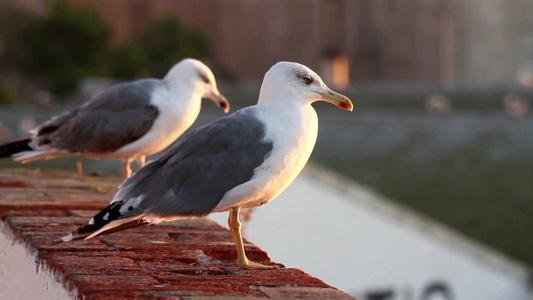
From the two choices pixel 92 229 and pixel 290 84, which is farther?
pixel 290 84

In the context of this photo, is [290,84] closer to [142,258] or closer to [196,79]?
[142,258]

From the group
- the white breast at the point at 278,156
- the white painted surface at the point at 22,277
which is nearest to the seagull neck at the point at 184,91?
the white painted surface at the point at 22,277

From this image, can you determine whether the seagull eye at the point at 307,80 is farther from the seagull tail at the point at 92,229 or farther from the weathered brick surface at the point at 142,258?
the seagull tail at the point at 92,229

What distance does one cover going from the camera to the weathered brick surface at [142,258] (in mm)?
2275

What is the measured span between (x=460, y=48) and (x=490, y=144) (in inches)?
656

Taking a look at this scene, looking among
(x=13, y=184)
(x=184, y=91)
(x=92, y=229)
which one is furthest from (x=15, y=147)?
(x=92, y=229)

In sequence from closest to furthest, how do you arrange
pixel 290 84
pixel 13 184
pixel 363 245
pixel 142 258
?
pixel 142 258 → pixel 290 84 → pixel 13 184 → pixel 363 245

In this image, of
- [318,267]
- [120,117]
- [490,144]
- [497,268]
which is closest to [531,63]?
[490,144]

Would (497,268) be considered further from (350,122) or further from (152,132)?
(152,132)

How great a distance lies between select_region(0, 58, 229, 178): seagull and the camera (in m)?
4.15

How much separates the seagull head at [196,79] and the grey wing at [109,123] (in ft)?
0.29

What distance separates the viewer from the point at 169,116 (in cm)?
412

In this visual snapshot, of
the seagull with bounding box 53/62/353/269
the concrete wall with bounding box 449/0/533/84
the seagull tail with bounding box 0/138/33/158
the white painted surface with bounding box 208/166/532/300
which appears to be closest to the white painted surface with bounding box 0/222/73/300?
the seagull with bounding box 53/62/353/269

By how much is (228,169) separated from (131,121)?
1.55 meters
